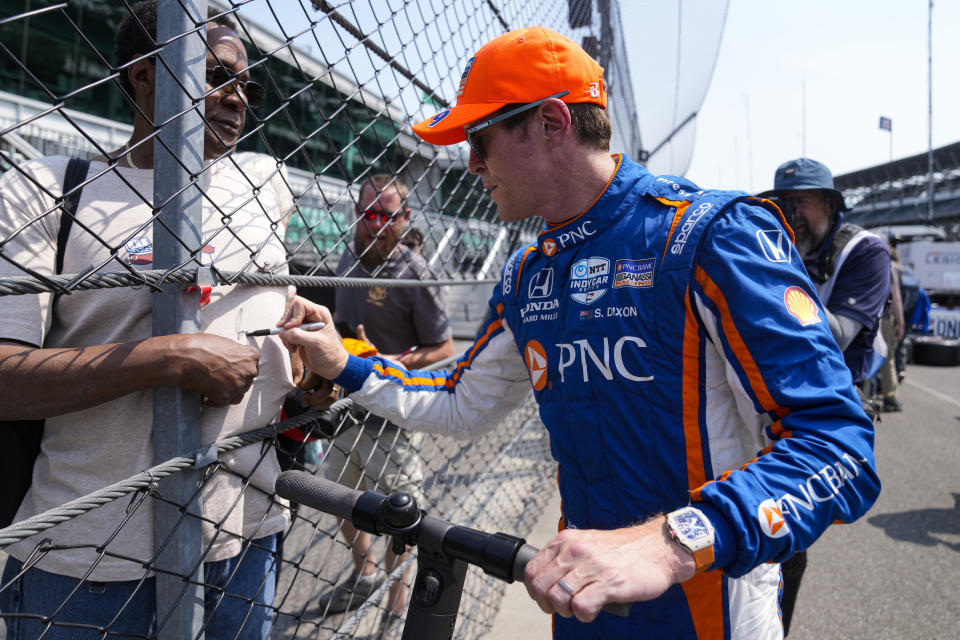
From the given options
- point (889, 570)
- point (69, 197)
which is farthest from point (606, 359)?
point (889, 570)

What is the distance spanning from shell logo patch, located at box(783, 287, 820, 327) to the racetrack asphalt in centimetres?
238

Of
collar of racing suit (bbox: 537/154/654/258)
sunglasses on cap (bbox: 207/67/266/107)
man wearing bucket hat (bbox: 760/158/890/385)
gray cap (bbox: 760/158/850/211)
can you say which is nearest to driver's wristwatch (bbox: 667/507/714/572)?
collar of racing suit (bbox: 537/154/654/258)

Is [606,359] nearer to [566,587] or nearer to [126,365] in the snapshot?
[566,587]

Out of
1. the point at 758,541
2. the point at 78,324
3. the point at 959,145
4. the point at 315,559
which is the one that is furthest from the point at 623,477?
the point at 959,145

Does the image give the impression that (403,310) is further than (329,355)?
Yes

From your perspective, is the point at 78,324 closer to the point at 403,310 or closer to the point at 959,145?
the point at 403,310

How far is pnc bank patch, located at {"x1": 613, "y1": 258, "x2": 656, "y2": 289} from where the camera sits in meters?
1.35

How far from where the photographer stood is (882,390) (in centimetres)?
760

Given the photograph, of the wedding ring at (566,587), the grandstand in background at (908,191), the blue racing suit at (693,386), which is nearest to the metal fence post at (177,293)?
the blue racing suit at (693,386)

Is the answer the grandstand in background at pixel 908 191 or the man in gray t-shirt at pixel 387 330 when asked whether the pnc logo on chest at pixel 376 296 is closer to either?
the man in gray t-shirt at pixel 387 330

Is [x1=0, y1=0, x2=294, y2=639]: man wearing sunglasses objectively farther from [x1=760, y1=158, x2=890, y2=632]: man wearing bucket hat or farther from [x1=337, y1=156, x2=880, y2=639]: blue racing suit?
[x1=760, y1=158, x2=890, y2=632]: man wearing bucket hat

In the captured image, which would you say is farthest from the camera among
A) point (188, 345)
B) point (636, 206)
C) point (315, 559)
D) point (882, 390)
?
point (882, 390)

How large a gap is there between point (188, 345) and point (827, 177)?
9.93 ft

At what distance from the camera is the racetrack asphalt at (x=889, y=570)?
308cm
